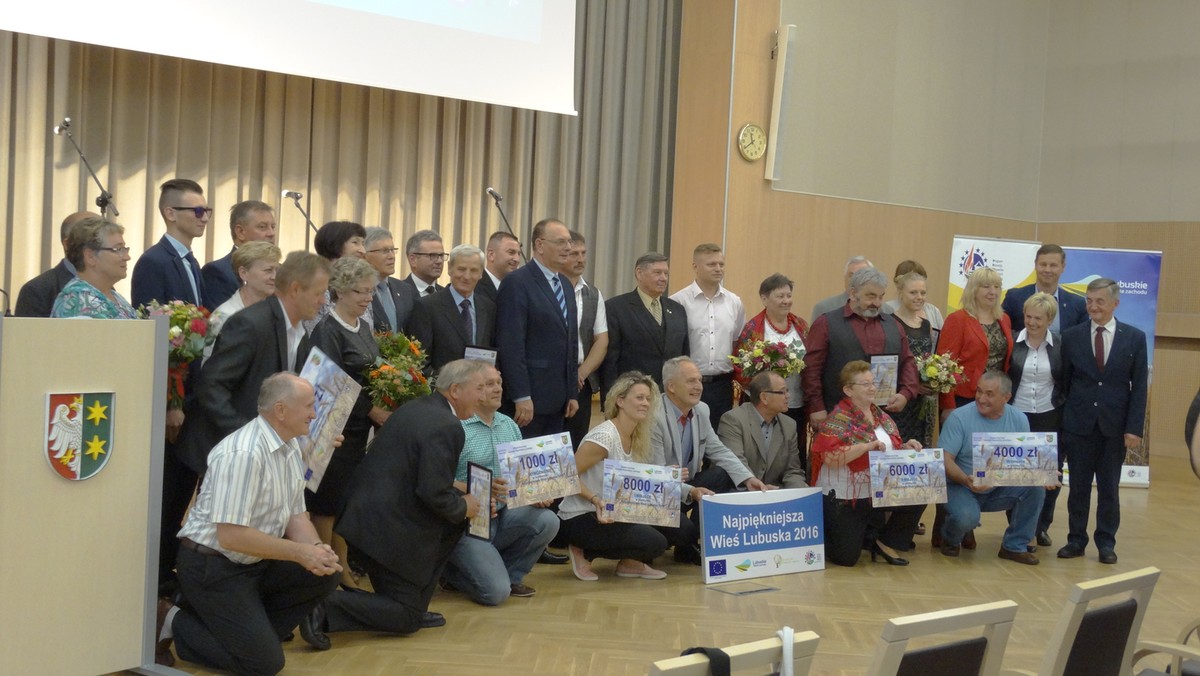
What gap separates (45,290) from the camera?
16.0ft

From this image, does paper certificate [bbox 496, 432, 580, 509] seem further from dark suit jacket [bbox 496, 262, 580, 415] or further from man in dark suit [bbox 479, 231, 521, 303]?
man in dark suit [bbox 479, 231, 521, 303]

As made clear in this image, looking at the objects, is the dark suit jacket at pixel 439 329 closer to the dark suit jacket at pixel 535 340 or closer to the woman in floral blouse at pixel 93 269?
the dark suit jacket at pixel 535 340

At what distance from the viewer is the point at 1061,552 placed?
6598mm

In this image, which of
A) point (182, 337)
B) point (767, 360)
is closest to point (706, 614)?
point (767, 360)

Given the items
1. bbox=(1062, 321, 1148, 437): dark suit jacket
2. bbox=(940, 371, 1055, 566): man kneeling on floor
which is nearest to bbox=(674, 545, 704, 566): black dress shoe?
bbox=(940, 371, 1055, 566): man kneeling on floor

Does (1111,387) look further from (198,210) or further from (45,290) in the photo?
(45,290)

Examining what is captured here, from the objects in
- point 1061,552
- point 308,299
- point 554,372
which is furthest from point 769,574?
point 308,299

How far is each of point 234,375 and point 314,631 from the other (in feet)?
3.34

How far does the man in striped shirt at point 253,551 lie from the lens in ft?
11.9

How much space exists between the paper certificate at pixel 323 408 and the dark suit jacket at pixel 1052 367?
13.8ft

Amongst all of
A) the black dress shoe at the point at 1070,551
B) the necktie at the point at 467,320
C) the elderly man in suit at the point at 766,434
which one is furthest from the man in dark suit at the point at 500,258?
the black dress shoe at the point at 1070,551

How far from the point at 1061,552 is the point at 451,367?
3.89m

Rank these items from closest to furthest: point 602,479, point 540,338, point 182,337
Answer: point 182,337 → point 602,479 → point 540,338

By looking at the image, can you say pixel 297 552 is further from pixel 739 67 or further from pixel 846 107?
pixel 846 107
